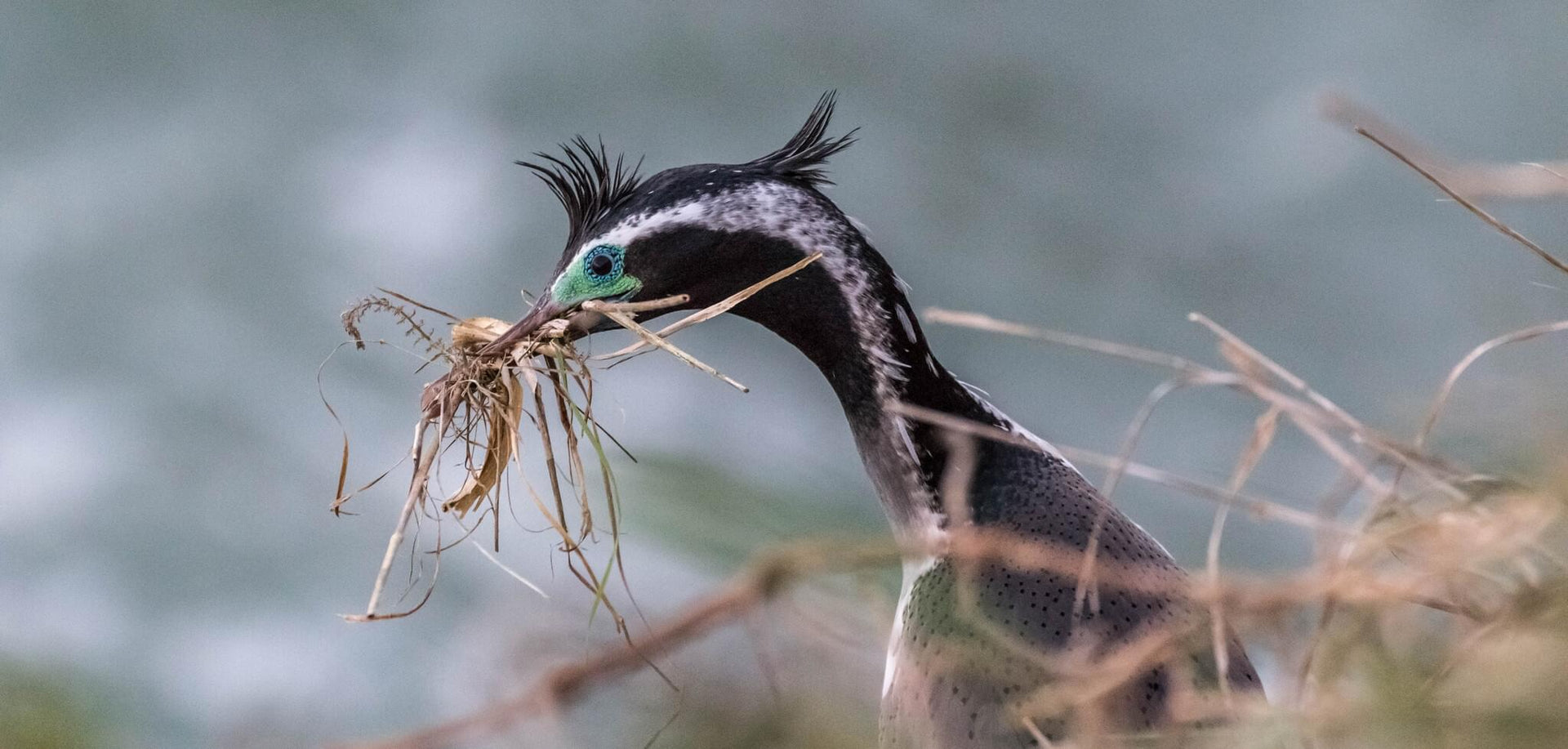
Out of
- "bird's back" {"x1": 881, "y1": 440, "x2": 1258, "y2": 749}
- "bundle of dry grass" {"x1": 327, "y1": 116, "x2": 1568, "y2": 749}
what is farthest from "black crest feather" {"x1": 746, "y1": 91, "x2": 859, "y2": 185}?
"bundle of dry grass" {"x1": 327, "y1": 116, "x2": 1568, "y2": 749}

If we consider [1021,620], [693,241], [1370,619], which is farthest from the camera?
[693,241]

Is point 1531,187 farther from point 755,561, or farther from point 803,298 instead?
point 803,298

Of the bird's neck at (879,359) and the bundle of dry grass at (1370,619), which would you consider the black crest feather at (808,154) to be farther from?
the bundle of dry grass at (1370,619)

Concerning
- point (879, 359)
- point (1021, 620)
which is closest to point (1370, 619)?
point (1021, 620)

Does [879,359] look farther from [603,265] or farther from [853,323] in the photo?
[603,265]

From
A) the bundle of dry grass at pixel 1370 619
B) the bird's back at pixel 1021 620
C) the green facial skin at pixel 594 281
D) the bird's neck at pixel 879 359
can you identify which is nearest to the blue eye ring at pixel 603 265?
the green facial skin at pixel 594 281

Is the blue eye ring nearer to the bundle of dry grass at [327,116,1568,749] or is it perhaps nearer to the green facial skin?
the green facial skin

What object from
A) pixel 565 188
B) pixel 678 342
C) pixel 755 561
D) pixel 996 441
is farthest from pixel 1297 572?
pixel 678 342
